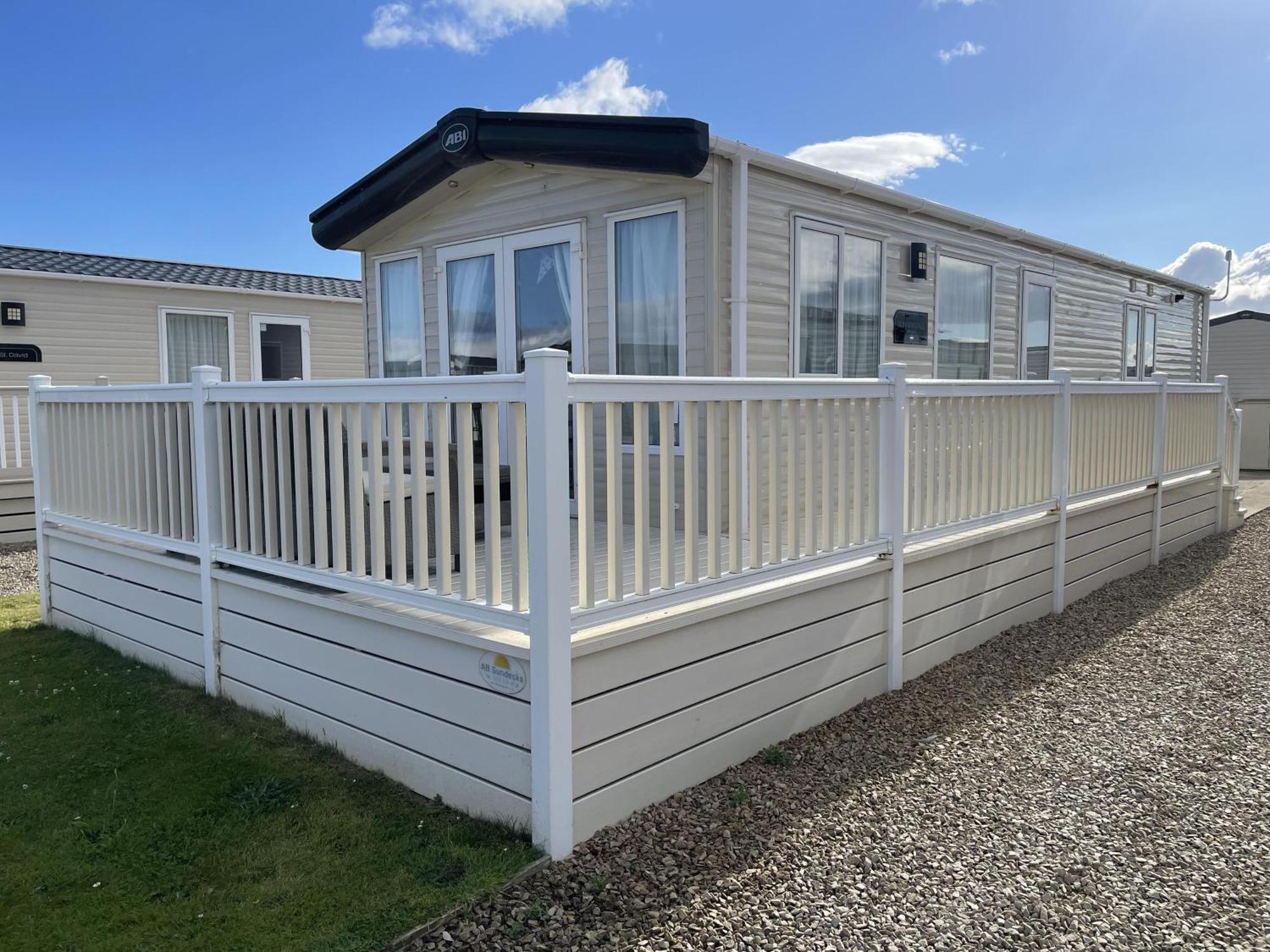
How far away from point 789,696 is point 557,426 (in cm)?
158

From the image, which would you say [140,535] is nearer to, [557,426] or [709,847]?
[557,426]

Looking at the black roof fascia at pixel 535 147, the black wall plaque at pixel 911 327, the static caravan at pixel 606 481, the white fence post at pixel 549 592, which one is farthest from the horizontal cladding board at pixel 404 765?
the black wall plaque at pixel 911 327

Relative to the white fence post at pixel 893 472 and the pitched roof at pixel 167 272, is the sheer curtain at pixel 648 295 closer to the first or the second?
the white fence post at pixel 893 472

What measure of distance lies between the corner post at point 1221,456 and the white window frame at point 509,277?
607cm

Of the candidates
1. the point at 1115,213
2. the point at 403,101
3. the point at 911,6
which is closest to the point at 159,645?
the point at 403,101

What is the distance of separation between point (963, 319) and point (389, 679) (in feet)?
19.3

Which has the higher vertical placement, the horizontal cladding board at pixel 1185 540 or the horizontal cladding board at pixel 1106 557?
the horizontal cladding board at pixel 1106 557

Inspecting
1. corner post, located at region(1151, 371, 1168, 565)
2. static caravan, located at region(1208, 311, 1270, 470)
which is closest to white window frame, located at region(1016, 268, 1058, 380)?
corner post, located at region(1151, 371, 1168, 565)

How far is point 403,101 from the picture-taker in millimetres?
9664

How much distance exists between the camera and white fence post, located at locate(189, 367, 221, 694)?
12.5ft

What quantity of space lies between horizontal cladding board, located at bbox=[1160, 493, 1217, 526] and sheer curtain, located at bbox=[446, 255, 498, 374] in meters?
5.23

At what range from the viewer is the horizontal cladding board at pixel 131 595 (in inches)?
162

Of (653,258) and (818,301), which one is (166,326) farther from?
(818,301)

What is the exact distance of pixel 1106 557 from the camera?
235 inches
